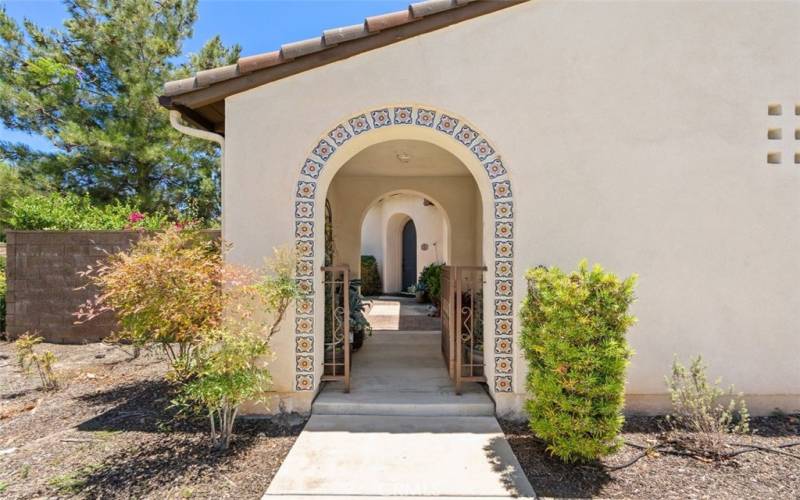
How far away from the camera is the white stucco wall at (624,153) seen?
4652 millimetres

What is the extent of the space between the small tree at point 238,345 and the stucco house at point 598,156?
1.07ft

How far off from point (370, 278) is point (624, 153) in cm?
1350

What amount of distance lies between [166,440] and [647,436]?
5267 mm

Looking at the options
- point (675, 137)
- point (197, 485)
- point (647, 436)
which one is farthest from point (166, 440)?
point (675, 137)

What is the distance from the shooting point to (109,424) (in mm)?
4535

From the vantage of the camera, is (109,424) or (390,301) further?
(390,301)

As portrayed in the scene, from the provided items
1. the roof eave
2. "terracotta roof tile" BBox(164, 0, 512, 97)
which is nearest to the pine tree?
the roof eave

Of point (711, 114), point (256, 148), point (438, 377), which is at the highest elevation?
point (711, 114)

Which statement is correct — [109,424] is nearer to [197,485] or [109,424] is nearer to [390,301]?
[197,485]

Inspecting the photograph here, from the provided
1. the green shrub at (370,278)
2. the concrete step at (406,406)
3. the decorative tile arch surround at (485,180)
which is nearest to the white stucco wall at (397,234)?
the green shrub at (370,278)

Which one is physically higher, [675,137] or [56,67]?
[56,67]

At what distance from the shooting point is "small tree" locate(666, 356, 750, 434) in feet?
13.3

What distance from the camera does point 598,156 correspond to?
4.66 meters

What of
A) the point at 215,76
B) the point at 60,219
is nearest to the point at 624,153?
the point at 215,76
